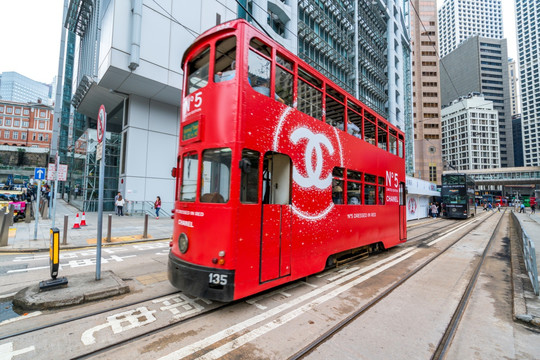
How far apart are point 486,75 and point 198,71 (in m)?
158

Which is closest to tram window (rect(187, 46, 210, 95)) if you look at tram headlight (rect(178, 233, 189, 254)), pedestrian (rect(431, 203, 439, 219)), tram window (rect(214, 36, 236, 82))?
tram window (rect(214, 36, 236, 82))

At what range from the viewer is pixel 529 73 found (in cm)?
10362

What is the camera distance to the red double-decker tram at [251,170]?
381cm

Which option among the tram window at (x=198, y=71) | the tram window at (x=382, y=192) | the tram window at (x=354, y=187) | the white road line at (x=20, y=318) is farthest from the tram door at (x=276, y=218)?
the tram window at (x=382, y=192)

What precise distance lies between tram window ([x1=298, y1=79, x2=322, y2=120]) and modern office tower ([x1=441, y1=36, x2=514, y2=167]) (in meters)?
137

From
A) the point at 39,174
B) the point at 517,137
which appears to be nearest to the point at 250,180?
the point at 39,174

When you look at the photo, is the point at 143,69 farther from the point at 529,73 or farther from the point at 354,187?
the point at 529,73

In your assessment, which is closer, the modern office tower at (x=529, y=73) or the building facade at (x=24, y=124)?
the building facade at (x=24, y=124)

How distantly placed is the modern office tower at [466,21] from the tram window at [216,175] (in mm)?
165776

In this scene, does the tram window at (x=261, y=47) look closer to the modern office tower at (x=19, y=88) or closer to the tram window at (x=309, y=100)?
the tram window at (x=309, y=100)

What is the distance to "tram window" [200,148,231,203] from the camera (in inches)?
153

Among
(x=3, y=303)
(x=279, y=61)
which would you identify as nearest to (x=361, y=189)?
(x=279, y=61)

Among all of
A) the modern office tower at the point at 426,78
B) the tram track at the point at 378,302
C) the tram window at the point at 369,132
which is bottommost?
the tram track at the point at 378,302

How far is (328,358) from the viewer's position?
2848 millimetres
